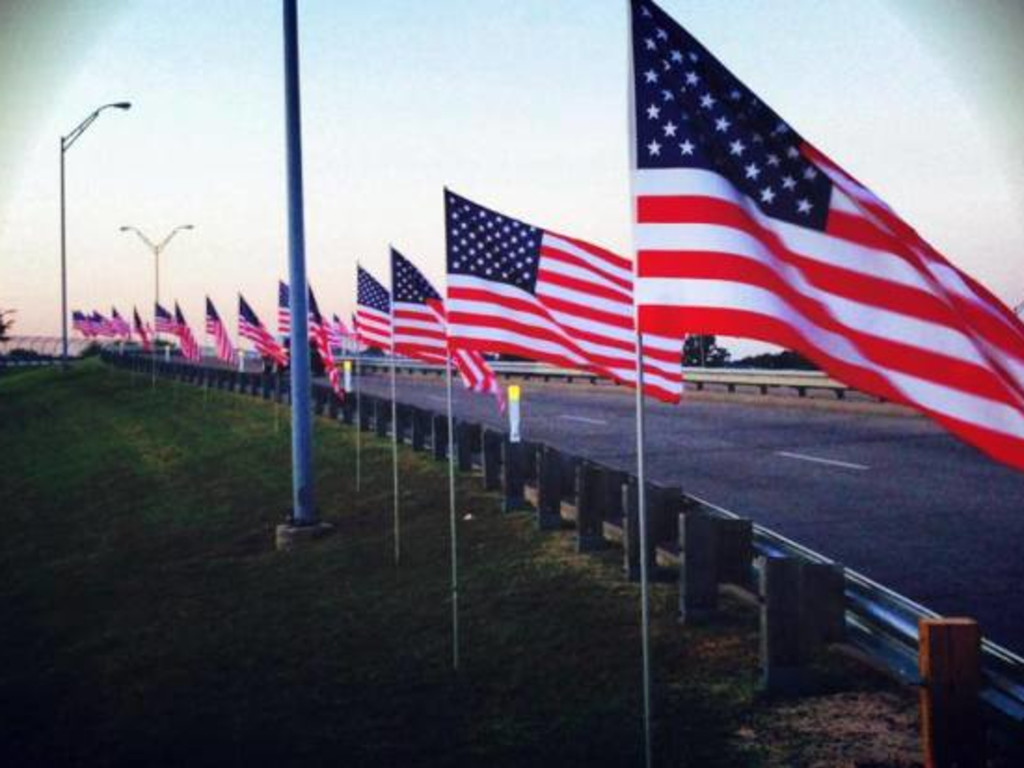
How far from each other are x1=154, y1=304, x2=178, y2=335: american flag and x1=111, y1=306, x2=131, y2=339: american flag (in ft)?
46.6

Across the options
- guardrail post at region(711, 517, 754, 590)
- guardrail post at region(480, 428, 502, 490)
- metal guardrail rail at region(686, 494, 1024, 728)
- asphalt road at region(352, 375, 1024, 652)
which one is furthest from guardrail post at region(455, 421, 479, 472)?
metal guardrail rail at region(686, 494, 1024, 728)

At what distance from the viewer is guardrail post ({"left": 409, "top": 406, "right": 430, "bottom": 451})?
17.6 meters

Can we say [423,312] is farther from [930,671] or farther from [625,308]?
[930,671]

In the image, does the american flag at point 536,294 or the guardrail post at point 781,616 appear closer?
the guardrail post at point 781,616

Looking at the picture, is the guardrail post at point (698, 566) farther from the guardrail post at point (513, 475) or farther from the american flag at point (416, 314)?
the guardrail post at point (513, 475)

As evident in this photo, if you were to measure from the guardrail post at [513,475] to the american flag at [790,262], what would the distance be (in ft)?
23.9

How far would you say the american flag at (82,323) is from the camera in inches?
2411

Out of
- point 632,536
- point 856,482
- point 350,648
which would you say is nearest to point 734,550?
point 632,536

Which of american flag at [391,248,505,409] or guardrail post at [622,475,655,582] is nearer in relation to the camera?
guardrail post at [622,475,655,582]

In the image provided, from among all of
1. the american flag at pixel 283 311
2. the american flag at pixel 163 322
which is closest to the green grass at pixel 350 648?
the american flag at pixel 283 311

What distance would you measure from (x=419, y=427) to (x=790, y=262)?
13.2m

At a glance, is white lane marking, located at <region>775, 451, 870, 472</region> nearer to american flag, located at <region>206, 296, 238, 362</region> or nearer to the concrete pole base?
the concrete pole base

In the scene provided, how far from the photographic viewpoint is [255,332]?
2794 centimetres

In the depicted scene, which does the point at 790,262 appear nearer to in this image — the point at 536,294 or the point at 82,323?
the point at 536,294
